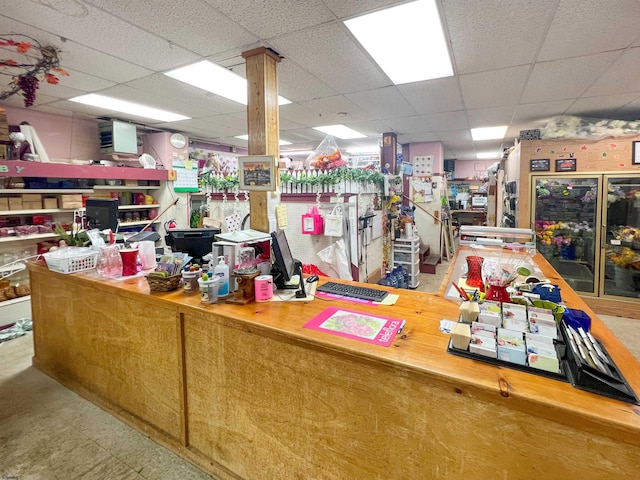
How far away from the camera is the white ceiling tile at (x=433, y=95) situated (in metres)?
3.55

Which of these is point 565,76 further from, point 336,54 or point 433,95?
point 336,54

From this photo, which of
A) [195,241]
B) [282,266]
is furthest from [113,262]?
[282,266]

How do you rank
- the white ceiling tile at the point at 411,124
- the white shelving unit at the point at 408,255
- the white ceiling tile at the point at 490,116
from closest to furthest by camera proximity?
the white ceiling tile at the point at 490,116 → the white ceiling tile at the point at 411,124 → the white shelving unit at the point at 408,255

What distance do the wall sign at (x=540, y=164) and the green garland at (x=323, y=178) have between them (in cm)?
203

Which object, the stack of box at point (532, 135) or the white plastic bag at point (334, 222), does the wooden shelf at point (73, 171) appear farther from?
the stack of box at point (532, 135)

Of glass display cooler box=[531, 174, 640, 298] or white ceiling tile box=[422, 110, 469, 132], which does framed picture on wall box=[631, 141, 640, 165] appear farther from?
white ceiling tile box=[422, 110, 469, 132]

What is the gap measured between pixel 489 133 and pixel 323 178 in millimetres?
4358

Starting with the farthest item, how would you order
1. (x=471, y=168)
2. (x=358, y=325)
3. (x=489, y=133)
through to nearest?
(x=471, y=168)
(x=489, y=133)
(x=358, y=325)

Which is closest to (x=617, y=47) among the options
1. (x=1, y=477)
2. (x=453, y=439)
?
(x=453, y=439)

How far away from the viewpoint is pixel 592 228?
444 centimetres

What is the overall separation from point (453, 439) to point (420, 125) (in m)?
5.30

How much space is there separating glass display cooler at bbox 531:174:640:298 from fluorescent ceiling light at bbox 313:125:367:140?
3.07 meters

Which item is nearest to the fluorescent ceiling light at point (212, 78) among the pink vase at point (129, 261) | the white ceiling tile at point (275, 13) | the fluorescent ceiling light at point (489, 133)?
the white ceiling tile at point (275, 13)

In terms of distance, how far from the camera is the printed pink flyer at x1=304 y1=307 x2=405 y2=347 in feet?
4.76
